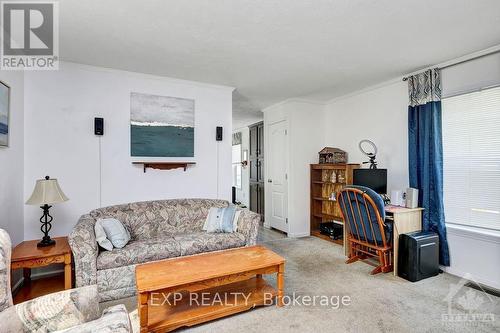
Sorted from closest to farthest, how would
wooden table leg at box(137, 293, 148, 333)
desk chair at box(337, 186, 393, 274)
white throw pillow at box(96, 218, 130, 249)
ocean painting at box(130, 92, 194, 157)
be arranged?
wooden table leg at box(137, 293, 148, 333) → white throw pillow at box(96, 218, 130, 249) → desk chair at box(337, 186, 393, 274) → ocean painting at box(130, 92, 194, 157)

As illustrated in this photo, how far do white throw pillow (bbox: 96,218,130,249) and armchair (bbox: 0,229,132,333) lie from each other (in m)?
1.22

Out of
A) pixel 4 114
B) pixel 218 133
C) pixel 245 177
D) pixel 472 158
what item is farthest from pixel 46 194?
pixel 245 177

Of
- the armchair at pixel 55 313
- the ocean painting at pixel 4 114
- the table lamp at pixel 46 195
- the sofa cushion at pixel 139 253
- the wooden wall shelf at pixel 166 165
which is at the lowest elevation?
the sofa cushion at pixel 139 253

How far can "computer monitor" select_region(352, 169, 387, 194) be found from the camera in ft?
11.8

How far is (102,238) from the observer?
102 inches

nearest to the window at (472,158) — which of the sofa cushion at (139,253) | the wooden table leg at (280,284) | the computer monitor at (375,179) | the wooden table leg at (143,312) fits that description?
the computer monitor at (375,179)

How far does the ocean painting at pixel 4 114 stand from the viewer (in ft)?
7.93

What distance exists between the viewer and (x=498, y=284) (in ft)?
8.85

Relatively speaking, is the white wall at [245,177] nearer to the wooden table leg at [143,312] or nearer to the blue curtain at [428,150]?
the blue curtain at [428,150]

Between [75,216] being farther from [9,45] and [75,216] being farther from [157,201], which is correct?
[9,45]

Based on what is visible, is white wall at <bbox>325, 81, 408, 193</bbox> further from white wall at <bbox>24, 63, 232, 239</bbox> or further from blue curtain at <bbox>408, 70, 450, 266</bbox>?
white wall at <bbox>24, 63, 232, 239</bbox>

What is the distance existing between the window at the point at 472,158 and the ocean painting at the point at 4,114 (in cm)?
474

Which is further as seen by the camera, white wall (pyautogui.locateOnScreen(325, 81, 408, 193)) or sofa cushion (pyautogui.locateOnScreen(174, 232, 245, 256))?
white wall (pyautogui.locateOnScreen(325, 81, 408, 193))

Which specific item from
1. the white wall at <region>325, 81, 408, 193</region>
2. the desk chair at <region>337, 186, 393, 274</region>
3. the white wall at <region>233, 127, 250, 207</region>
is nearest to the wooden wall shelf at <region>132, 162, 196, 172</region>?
the desk chair at <region>337, 186, 393, 274</region>
